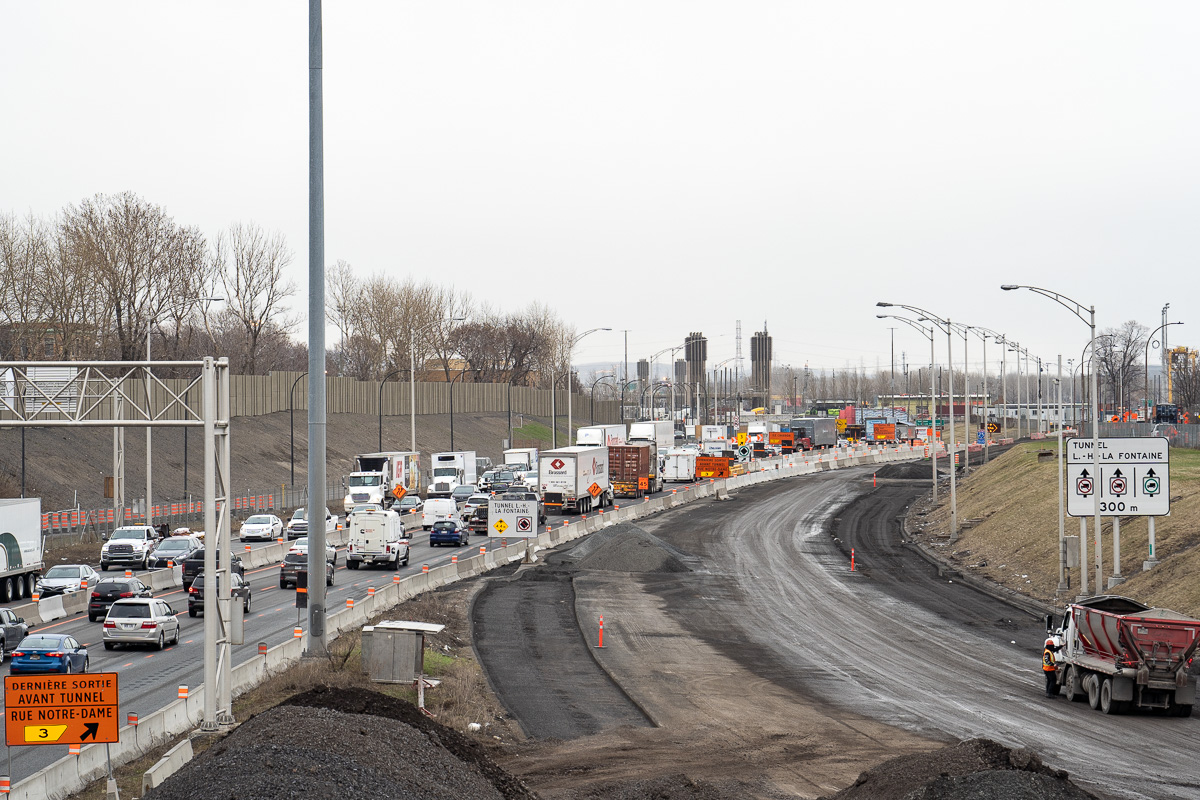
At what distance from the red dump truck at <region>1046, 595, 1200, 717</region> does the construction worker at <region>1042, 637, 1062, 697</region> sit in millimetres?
551

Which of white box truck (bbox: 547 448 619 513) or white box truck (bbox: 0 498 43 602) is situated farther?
white box truck (bbox: 547 448 619 513)

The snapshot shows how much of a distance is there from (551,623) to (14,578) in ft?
67.2

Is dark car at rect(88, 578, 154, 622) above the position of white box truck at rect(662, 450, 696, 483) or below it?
below

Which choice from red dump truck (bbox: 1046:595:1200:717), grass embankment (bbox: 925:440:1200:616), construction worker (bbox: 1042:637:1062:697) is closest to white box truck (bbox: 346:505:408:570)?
grass embankment (bbox: 925:440:1200:616)

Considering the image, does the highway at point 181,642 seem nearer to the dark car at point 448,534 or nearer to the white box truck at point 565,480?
the dark car at point 448,534

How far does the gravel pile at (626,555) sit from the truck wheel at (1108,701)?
26778mm

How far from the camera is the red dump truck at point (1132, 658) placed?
2483cm

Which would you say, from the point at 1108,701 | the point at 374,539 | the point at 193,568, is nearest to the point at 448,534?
the point at 374,539

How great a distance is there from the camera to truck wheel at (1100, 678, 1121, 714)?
26016 mm

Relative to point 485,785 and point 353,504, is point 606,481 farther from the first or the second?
point 485,785

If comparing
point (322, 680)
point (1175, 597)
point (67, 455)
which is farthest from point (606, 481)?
point (322, 680)

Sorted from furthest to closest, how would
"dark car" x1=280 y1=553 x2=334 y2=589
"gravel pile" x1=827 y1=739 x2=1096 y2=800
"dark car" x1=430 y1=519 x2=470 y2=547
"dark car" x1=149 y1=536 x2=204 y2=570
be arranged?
"dark car" x1=430 y1=519 x2=470 y2=547, "dark car" x1=149 y1=536 x2=204 y2=570, "dark car" x1=280 y1=553 x2=334 y2=589, "gravel pile" x1=827 y1=739 x2=1096 y2=800

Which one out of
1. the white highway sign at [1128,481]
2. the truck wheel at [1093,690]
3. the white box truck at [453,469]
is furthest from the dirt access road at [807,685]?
the white box truck at [453,469]

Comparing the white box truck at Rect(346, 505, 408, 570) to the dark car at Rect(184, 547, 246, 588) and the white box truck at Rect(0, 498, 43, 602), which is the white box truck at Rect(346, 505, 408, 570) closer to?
the dark car at Rect(184, 547, 246, 588)
